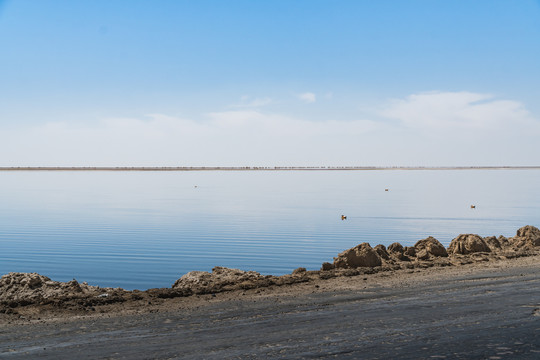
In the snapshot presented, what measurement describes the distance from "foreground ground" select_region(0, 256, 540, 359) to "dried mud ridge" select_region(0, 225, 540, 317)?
0.58 meters

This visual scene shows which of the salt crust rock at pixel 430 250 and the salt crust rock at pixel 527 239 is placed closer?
the salt crust rock at pixel 430 250

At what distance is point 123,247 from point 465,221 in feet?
88.6

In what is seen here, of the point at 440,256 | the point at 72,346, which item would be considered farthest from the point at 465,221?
the point at 72,346

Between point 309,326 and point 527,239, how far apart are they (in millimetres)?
17900

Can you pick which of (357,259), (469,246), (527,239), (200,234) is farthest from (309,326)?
(200,234)

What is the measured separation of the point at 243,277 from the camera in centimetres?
1662

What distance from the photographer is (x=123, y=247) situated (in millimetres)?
28703

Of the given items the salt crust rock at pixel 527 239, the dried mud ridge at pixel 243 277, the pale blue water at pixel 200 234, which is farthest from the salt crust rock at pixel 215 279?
the salt crust rock at pixel 527 239

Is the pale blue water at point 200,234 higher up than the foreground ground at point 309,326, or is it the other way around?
the pale blue water at point 200,234

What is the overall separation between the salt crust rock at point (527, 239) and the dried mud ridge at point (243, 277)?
0.13ft

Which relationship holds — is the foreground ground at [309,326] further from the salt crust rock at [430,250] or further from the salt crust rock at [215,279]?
the salt crust rock at [430,250]

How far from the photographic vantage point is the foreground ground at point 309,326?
931 cm

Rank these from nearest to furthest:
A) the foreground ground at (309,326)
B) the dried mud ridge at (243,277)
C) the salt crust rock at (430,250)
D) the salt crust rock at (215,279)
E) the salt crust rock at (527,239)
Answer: the foreground ground at (309,326)
the dried mud ridge at (243,277)
the salt crust rock at (215,279)
the salt crust rock at (430,250)
the salt crust rock at (527,239)

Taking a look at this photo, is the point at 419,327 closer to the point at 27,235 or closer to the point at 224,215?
the point at 27,235
